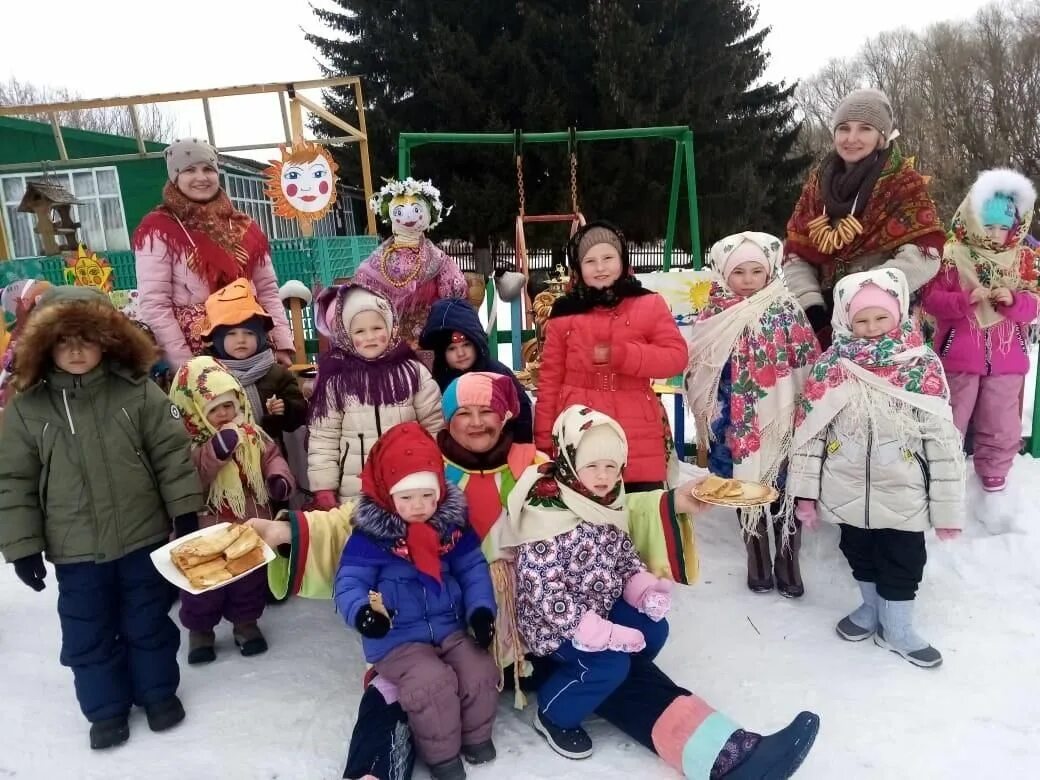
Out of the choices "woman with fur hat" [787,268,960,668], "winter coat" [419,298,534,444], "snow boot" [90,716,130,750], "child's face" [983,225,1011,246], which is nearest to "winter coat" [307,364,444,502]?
"winter coat" [419,298,534,444]

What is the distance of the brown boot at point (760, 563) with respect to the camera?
338 cm

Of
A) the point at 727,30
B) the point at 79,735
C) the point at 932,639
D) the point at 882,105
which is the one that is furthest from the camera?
the point at 727,30

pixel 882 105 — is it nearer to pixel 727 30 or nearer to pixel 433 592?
pixel 433 592

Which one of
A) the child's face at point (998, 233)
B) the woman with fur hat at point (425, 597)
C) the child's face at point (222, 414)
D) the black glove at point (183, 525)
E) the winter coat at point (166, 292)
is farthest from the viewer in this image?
the child's face at point (998, 233)

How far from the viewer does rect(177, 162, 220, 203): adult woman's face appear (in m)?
3.34

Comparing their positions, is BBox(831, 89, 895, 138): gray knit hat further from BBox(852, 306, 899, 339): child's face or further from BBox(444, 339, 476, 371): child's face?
BBox(444, 339, 476, 371): child's face

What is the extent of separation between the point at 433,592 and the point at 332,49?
16.7 m

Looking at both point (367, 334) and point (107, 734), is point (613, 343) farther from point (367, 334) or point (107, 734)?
point (107, 734)

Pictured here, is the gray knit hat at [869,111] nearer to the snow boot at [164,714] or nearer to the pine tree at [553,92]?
the snow boot at [164,714]

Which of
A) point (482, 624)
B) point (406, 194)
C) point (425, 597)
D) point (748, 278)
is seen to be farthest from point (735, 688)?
point (406, 194)

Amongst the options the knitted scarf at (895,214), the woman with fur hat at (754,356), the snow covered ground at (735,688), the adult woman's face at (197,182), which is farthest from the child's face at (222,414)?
the knitted scarf at (895,214)

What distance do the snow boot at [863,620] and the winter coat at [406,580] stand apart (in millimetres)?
1590

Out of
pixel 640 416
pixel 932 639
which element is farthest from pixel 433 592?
pixel 932 639

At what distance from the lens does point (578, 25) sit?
591 inches
